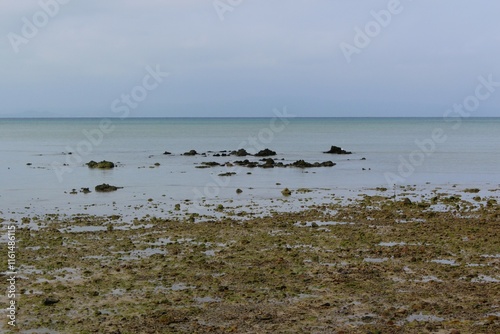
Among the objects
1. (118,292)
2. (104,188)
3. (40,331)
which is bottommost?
(40,331)

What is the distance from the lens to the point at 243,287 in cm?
1322

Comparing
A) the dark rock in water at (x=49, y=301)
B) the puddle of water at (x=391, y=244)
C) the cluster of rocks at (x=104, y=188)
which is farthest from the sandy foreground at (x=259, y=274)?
the cluster of rocks at (x=104, y=188)

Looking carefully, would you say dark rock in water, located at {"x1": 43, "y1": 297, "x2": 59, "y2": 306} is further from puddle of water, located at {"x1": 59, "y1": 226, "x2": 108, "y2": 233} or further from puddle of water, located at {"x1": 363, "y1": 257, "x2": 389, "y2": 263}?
puddle of water, located at {"x1": 59, "y1": 226, "x2": 108, "y2": 233}

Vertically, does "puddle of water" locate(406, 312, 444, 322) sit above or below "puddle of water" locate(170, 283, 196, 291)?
above

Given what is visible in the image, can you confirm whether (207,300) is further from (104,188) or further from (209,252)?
(104,188)

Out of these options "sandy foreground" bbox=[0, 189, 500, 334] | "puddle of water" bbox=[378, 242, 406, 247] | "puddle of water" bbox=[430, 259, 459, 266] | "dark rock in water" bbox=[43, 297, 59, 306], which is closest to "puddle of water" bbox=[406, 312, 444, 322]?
"sandy foreground" bbox=[0, 189, 500, 334]

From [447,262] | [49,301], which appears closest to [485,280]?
[447,262]

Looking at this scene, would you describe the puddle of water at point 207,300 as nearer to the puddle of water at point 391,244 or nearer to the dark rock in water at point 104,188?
the puddle of water at point 391,244

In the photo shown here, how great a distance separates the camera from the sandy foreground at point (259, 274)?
1110 cm

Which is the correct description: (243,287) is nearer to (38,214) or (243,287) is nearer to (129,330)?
(129,330)

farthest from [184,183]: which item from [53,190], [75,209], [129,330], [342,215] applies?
[129,330]

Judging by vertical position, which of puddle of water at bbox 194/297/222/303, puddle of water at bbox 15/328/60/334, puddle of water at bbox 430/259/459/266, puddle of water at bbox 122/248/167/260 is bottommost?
puddle of water at bbox 15/328/60/334

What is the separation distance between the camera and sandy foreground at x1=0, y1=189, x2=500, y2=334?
11.1m

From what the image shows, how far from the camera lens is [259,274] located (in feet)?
46.9
